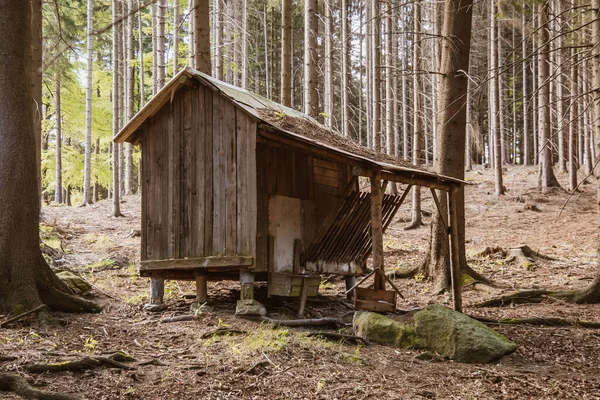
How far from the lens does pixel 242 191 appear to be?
→ 353 inches

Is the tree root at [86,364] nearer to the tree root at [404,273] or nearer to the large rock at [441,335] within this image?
the large rock at [441,335]

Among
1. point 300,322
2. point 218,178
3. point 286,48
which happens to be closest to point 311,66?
point 286,48

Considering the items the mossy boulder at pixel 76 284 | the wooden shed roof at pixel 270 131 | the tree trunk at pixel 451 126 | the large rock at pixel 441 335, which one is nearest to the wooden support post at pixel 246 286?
the large rock at pixel 441 335

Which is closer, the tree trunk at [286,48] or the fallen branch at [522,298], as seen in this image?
the fallen branch at [522,298]

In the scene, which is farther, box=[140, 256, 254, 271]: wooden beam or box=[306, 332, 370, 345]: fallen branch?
box=[140, 256, 254, 271]: wooden beam

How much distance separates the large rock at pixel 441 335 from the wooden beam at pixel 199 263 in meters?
2.05

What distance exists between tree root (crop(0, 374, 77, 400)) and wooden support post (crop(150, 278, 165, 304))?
5.28m

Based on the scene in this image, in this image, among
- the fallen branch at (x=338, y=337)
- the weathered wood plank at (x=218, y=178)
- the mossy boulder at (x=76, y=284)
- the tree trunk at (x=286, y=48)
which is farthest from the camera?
the tree trunk at (x=286, y=48)

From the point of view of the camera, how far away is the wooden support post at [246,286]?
902 centimetres

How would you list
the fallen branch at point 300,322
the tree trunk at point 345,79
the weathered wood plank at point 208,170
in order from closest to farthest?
1. the fallen branch at point 300,322
2. the weathered wood plank at point 208,170
3. the tree trunk at point 345,79

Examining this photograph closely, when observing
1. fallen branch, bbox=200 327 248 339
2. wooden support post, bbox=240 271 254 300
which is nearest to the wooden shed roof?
wooden support post, bbox=240 271 254 300

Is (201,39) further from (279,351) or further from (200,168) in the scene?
(279,351)

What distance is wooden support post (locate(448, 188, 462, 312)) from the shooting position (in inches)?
384

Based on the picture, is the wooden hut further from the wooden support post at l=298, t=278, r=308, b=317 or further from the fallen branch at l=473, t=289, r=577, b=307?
the fallen branch at l=473, t=289, r=577, b=307
